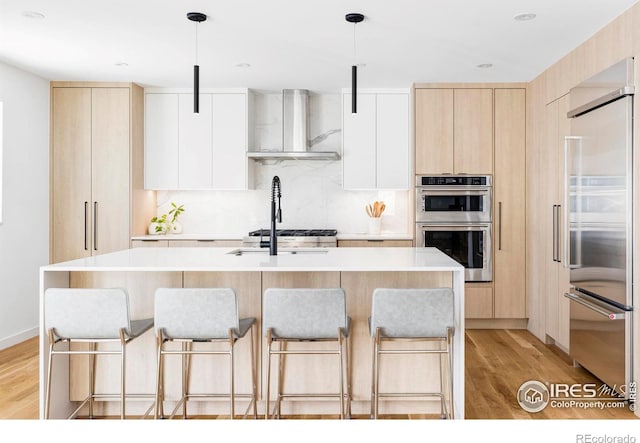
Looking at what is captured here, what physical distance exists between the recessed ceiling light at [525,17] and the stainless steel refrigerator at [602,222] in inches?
23.4

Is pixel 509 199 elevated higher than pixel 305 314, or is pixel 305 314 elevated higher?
pixel 509 199

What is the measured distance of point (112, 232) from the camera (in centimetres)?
525

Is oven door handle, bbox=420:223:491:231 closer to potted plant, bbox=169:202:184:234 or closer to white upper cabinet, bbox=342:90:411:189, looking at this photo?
white upper cabinet, bbox=342:90:411:189

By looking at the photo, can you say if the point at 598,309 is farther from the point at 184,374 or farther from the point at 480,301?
the point at 184,374

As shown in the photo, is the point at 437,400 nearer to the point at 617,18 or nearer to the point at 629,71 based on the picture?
the point at 629,71

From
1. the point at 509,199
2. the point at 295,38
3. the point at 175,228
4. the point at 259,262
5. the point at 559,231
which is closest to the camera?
the point at 259,262

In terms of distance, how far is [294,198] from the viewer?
19.5 ft

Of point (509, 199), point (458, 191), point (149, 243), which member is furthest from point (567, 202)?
point (149, 243)

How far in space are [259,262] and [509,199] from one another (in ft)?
10.7

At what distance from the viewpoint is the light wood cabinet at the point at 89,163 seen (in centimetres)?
517

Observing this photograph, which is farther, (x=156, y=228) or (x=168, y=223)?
(x=168, y=223)

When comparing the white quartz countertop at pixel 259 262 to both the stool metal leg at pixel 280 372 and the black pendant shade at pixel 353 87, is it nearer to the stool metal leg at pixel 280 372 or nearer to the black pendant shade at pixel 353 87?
the stool metal leg at pixel 280 372

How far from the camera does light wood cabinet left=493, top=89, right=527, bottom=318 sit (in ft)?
16.9
